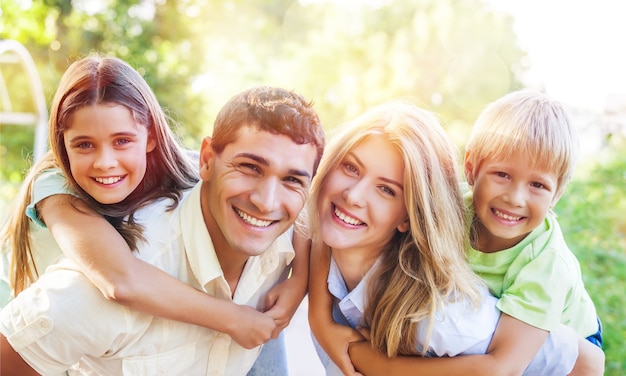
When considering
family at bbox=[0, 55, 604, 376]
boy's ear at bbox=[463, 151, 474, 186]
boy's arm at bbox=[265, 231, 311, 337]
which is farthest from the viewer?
boy's ear at bbox=[463, 151, 474, 186]

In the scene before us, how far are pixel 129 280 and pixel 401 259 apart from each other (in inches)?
31.8

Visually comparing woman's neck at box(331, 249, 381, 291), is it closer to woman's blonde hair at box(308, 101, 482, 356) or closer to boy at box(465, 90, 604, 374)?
woman's blonde hair at box(308, 101, 482, 356)

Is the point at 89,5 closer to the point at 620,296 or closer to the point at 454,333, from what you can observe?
the point at 620,296

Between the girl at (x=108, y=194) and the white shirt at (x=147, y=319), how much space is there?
0.20 feet

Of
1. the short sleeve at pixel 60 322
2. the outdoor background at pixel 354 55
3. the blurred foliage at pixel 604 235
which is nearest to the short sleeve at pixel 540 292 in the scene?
the short sleeve at pixel 60 322

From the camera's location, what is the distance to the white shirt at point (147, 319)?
1.58 m

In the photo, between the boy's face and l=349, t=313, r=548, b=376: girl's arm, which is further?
the boy's face

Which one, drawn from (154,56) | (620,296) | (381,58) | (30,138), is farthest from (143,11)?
(620,296)

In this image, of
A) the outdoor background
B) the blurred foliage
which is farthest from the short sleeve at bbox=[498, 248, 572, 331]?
the outdoor background

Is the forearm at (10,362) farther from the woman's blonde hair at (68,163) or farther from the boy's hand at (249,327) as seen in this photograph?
the boy's hand at (249,327)

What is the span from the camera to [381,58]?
10266mm

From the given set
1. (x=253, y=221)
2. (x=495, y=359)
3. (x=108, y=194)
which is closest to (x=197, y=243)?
(x=253, y=221)

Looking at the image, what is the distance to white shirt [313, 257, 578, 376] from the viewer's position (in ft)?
5.95

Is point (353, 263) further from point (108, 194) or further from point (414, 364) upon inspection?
point (108, 194)
